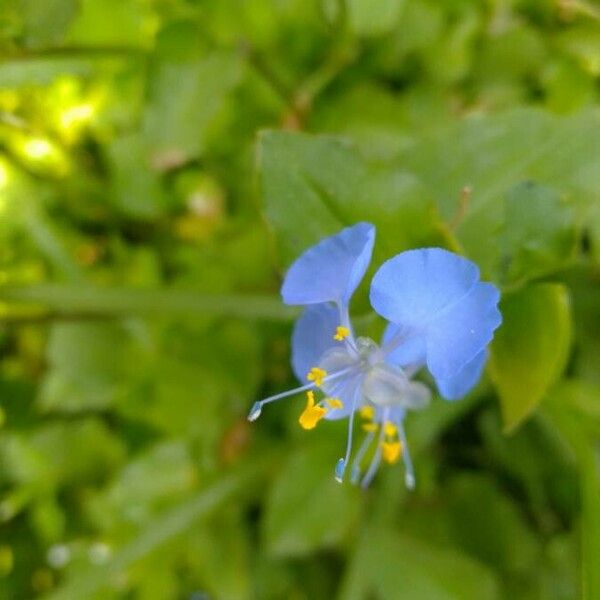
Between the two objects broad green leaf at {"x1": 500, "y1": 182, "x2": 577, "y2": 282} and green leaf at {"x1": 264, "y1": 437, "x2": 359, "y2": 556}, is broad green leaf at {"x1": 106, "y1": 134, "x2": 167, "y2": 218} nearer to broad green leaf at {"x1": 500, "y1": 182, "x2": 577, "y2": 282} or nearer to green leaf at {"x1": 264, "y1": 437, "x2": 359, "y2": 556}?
green leaf at {"x1": 264, "y1": 437, "x2": 359, "y2": 556}

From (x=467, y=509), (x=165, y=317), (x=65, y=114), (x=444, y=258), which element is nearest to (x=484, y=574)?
(x=467, y=509)

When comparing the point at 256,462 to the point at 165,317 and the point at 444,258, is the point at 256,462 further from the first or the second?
the point at 444,258

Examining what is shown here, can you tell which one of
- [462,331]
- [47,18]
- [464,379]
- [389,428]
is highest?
[47,18]

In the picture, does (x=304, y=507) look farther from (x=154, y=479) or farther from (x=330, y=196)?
(x=330, y=196)

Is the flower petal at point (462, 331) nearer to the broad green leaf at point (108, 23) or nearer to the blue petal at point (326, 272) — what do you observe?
the blue petal at point (326, 272)

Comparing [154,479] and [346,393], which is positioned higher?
[346,393]

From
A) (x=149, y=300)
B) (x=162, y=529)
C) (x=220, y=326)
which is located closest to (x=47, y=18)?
(x=149, y=300)

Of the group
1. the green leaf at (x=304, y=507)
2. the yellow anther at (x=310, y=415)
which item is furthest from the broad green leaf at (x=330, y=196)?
the green leaf at (x=304, y=507)
